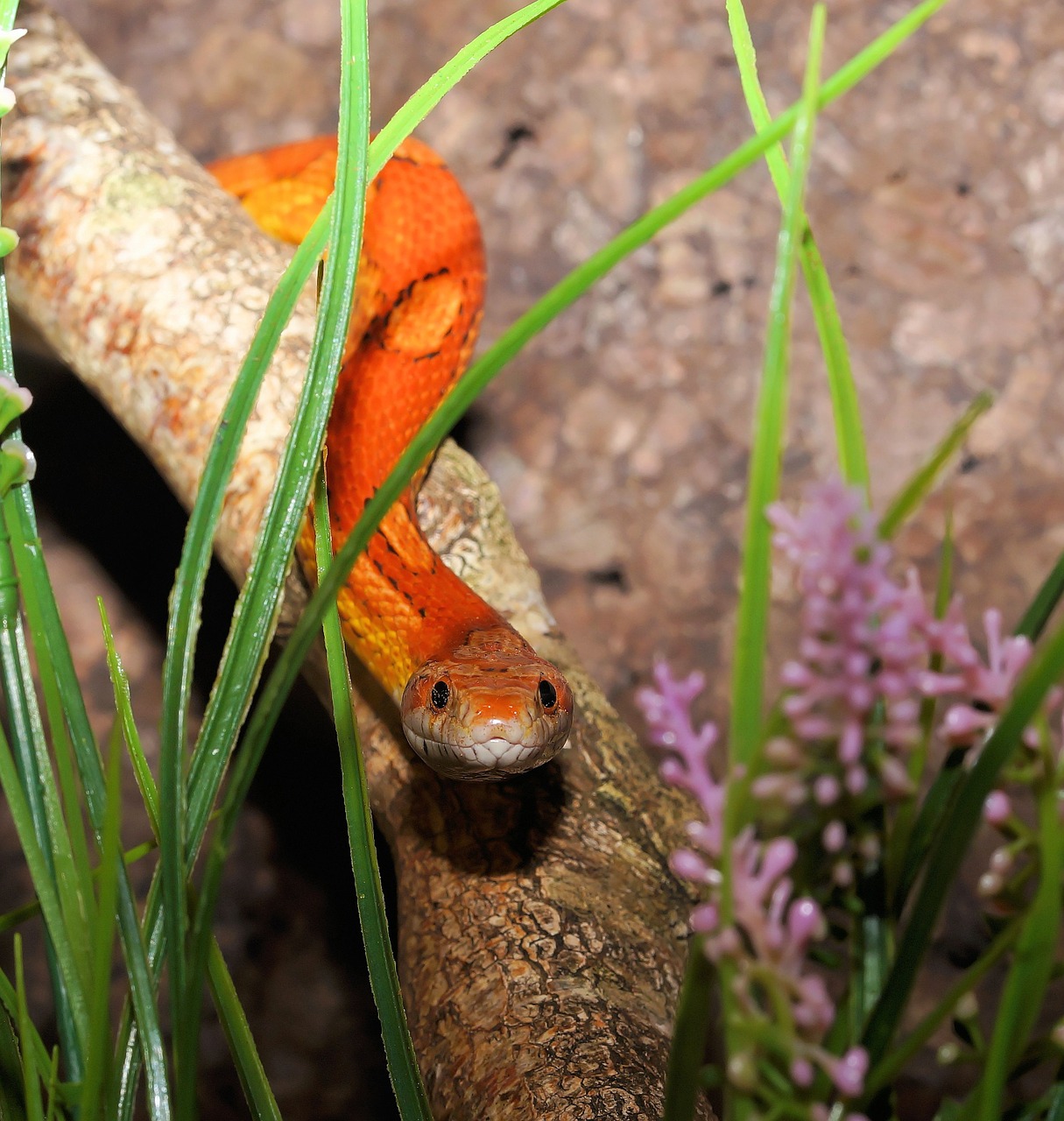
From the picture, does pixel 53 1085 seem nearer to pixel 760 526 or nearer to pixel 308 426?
pixel 308 426

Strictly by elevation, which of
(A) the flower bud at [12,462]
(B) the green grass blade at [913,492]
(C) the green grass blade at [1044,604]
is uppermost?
(B) the green grass blade at [913,492]

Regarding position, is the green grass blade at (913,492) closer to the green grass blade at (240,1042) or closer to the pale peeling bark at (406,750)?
the green grass blade at (240,1042)

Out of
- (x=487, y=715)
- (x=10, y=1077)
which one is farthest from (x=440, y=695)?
(x=10, y=1077)

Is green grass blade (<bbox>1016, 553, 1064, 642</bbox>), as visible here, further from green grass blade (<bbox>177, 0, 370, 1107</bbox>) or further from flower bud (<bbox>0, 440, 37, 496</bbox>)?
flower bud (<bbox>0, 440, 37, 496</bbox>)

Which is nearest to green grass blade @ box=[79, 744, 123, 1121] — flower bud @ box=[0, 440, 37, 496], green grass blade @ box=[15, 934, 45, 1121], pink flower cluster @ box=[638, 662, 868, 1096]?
green grass blade @ box=[15, 934, 45, 1121]

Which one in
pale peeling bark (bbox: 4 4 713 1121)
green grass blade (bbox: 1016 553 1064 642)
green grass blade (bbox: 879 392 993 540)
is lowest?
pale peeling bark (bbox: 4 4 713 1121)

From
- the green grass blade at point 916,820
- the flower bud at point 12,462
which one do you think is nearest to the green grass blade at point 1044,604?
the green grass blade at point 916,820

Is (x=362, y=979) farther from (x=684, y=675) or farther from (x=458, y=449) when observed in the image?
(x=458, y=449)
